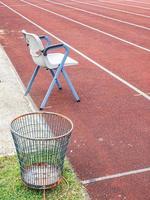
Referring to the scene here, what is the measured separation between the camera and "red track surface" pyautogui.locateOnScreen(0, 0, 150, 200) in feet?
15.6

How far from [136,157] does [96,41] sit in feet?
27.2

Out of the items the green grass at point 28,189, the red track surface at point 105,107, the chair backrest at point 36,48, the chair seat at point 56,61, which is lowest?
the red track surface at point 105,107

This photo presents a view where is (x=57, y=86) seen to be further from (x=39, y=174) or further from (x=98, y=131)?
(x=39, y=174)

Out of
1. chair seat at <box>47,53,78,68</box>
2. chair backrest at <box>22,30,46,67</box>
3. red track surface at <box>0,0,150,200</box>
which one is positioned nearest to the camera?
red track surface at <box>0,0,150,200</box>

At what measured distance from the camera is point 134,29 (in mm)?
15383

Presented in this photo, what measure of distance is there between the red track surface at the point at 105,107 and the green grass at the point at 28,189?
0.51ft

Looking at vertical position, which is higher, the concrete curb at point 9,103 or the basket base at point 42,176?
the basket base at point 42,176

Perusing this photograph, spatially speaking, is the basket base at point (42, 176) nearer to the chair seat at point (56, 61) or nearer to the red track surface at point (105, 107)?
the red track surface at point (105, 107)

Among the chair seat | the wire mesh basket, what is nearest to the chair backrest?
the chair seat

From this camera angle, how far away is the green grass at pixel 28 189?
420cm

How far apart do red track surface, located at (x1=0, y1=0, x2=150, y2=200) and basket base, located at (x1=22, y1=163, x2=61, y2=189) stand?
396 millimetres

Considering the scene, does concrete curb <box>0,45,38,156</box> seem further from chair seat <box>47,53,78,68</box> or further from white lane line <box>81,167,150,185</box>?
white lane line <box>81,167,150,185</box>

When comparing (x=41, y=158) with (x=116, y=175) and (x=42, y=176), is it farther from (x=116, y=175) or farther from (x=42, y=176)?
(x=116, y=175)

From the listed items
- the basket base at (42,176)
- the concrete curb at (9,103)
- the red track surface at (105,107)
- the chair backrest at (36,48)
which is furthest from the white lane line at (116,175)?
the chair backrest at (36,48)
